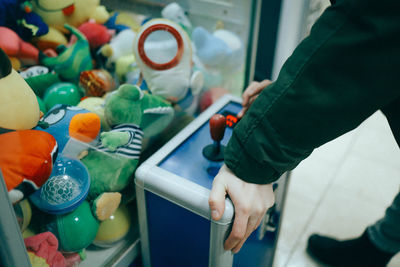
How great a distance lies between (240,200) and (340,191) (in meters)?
1.07

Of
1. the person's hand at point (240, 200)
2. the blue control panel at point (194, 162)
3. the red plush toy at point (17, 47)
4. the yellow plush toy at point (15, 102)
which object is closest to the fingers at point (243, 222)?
the person's hand at point (240, 200)

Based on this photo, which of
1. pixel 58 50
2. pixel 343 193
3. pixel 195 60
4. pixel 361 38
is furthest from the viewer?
pixel 343 193

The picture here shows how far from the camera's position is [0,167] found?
0.42 metres

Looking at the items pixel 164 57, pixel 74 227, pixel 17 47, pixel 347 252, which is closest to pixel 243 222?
pixel 74 227

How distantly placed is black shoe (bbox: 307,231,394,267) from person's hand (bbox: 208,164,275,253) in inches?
27.7

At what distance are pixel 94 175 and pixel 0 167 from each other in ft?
0.80

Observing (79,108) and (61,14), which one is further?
(61,14)

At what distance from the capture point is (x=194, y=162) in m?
0.70

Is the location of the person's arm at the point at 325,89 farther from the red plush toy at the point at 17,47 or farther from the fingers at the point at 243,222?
the red plush toy at the point at 17,47

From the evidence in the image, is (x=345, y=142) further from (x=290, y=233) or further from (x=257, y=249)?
(x=257, y=249)

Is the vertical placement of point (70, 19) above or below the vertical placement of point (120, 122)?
above

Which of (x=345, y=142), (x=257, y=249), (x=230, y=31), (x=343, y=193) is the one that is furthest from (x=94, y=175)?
(x=345, y=142)

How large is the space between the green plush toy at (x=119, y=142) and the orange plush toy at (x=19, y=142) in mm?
147

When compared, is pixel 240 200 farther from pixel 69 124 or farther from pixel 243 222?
pixel 69 124
